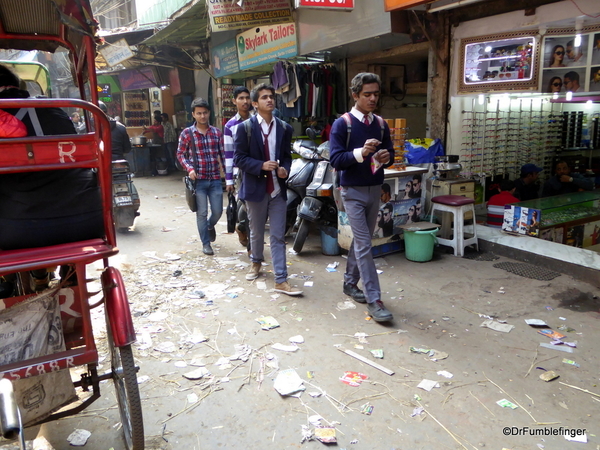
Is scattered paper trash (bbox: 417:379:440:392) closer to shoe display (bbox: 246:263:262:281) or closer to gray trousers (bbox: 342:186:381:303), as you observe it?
gray trousers (bbox: 342:186:381:303)

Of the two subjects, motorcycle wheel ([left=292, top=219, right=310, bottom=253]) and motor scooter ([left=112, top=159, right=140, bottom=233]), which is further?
motor scooter ([left=112, top=159, right=140, bottom=233])

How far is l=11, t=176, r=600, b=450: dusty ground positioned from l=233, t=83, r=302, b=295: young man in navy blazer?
0.52 m

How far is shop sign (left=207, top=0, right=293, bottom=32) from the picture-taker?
8406 mm

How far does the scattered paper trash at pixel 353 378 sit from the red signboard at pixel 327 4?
5.18 metres

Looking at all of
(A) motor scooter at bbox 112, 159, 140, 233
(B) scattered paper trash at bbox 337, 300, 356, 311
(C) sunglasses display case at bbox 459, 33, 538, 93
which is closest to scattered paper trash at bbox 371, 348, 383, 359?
(B) scattered paper trash at bbox 337, 300, 356, 311

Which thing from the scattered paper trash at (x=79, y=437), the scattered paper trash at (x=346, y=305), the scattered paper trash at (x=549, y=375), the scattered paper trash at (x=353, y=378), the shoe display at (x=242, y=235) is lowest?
the scattered paper trash at (x=549, y=375)

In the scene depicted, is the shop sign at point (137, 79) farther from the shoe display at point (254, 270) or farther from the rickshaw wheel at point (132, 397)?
the rickshaw wheel at point (132, 397)

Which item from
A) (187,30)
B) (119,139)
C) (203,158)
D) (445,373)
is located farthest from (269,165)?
(187,30)

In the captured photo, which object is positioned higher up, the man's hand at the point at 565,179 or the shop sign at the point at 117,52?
the shop sign at the point at 117,52

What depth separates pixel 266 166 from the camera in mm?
4652

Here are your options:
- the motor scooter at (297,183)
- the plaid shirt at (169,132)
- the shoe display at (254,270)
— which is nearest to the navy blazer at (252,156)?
the shoe display at (254,270)

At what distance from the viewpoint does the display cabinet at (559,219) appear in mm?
6305

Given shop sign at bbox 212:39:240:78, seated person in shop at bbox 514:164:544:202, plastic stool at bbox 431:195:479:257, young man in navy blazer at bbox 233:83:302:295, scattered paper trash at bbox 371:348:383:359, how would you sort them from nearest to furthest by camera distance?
scattered paper trash at bbox 371:348:383:359, young man in navy blazer at bbox 233:83:302:295, plastic stool at bbox 431:195:479:257, seated person in shop at bbox 514:164:544:202, shop sign at bbox 212:39:240:78

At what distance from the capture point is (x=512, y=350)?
3602 millimetres
